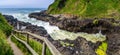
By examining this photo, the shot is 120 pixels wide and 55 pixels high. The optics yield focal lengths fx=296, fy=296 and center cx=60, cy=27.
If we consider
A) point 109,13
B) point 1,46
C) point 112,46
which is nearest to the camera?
point 1,46

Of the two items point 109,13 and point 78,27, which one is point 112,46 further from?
point 109,13

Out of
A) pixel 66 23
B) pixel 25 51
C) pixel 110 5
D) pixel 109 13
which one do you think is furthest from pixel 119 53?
pixel 110 5

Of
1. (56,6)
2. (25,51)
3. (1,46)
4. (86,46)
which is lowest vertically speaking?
(56,6)

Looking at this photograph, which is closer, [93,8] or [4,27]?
[4,27]

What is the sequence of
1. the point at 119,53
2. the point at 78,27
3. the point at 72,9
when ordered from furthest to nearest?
the point at 72,9
the point at 78,27
the point at 119,53

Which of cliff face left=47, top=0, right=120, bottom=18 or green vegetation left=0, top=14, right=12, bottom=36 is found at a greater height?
green vegetation left=0, top=14, right=12, bottom=36

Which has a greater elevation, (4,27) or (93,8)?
(4,27)

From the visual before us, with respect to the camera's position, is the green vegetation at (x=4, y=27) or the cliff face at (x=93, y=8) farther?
the cliff face at (x=93, y=8)

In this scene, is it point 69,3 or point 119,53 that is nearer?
point 119,53

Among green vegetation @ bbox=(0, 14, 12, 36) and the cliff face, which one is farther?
the cliff face

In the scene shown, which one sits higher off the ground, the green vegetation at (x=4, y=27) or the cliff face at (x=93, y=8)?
the green vegetation at (x=4, y=27)

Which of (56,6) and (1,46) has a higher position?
(1,46)
